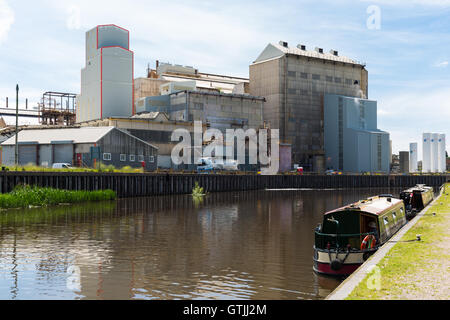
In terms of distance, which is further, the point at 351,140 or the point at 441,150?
the point at 441,150

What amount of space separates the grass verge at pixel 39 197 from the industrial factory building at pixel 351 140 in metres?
104

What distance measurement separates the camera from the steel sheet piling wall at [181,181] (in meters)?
60.8

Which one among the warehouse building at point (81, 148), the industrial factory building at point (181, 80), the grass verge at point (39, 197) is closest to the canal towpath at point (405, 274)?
the grass verge at point (39, 197)

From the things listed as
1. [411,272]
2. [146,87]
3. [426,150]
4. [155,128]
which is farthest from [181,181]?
[426,150]

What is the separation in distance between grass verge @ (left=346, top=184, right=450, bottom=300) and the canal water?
3.00 metres

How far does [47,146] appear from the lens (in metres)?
88.8

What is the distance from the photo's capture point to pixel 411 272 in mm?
16375

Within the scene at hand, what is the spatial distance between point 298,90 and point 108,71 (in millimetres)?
64144

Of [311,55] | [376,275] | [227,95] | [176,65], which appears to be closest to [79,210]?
[376,275]

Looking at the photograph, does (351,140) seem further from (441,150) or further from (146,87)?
(146,87)

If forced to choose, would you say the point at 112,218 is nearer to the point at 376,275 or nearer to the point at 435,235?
the point at 435,235

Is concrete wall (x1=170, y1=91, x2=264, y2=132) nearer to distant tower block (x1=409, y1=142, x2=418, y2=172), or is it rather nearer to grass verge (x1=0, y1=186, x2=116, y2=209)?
distant tower block (x1=409, y1=142, x2=418, y2=172)

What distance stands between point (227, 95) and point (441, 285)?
395ft

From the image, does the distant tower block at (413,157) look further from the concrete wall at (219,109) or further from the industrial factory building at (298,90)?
the concrete wall at (219,109)
